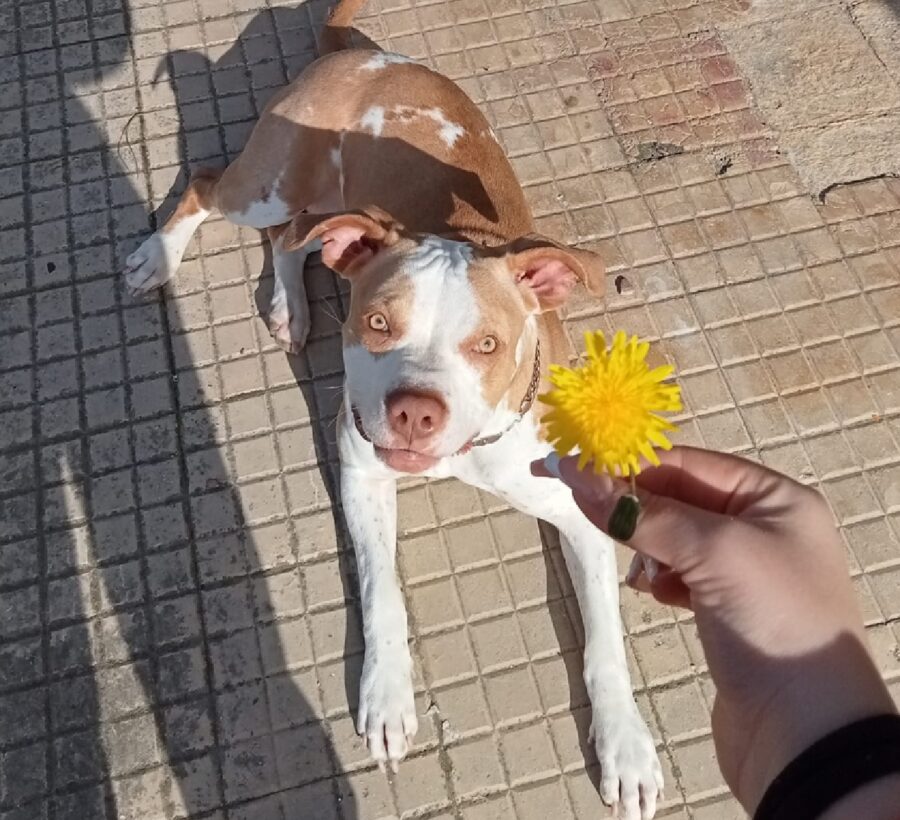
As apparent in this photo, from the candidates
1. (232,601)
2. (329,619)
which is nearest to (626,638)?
(329,619)

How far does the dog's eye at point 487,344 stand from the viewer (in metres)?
2.89

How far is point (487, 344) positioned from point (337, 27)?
2.52 meters

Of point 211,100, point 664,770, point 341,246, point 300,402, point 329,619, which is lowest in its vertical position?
point 664,770

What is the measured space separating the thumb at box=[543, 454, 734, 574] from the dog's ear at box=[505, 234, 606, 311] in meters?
1.09

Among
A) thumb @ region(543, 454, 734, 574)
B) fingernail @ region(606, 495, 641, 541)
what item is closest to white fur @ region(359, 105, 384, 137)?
thumb @ region(543, 454, 734, 574)

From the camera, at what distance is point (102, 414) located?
4.08m

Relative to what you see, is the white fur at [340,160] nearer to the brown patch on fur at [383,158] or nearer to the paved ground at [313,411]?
the brown patch on fur at [383,158]

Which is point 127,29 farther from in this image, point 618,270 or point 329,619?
point 329,619

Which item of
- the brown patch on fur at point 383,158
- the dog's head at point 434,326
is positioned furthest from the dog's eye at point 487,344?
the brown patch on fur at point 383,158

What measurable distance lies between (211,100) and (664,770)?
3991 mm

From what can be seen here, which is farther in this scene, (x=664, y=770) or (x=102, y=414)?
(x=102, y=414)

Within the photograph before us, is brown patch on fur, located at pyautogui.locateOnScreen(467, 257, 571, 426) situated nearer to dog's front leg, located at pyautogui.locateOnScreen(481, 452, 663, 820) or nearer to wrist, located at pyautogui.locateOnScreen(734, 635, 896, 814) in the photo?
dog's front leg, located at pyautogui.locateOnScreen(481, 452, 663, 820)

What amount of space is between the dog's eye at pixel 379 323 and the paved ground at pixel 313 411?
1206 millimetres

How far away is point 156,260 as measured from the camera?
4309mm
